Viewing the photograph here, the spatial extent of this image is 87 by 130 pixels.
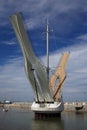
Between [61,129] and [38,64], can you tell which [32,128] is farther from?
[38,64]

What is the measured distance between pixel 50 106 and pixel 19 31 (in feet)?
56.0

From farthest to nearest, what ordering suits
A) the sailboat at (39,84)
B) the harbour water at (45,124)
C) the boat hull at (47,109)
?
1. the boat hull at (47,109)
2. the sailboat at (39,84)
3. the harbour water at (45,124)

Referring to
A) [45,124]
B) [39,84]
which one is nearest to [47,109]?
[39,84]

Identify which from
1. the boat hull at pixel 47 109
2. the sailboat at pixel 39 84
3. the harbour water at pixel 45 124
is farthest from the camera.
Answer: the boat hull at pixel 47 109

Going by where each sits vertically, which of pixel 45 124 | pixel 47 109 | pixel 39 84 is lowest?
pixel 45 124

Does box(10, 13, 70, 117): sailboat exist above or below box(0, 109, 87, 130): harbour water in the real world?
above

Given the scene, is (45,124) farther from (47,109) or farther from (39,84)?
(39,84)

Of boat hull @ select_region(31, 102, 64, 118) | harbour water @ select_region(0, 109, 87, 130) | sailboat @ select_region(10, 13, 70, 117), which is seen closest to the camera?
harbour water @ select_region(0, 109, 87, 130)

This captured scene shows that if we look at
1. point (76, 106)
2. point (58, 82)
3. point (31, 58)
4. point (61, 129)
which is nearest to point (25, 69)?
point (31, 58)

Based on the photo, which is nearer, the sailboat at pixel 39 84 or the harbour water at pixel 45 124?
the harbour water at pixel 45 124

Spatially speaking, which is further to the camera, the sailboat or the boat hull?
the boat hull

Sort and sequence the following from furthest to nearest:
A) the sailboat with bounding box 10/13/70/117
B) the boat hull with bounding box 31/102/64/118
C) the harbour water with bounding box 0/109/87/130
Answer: the boat hull with bounding box 31/102/64/118 < the sailboat with bounding box 10/13/70/117 < the harbour water with bounding box 0/109/87/130

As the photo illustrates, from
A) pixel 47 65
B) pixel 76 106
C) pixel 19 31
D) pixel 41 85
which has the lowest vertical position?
pixel 76 106

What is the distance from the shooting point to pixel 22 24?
53.8m
